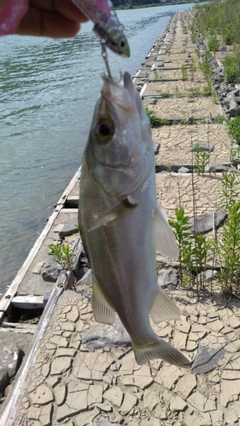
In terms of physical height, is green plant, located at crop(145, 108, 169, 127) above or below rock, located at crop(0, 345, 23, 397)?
above

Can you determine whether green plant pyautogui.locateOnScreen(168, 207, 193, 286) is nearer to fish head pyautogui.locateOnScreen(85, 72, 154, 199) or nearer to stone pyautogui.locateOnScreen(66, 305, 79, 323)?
stone pyautogui.locateOnScreen(66, 305, 79, 323)

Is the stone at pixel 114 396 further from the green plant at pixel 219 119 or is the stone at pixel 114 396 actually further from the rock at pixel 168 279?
the green plant at pixel 219 119

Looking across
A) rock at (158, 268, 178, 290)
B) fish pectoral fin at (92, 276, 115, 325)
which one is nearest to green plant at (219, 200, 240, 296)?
rock at (158, 268, 178, 290)

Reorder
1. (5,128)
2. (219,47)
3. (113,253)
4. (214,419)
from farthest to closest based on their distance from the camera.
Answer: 1. (219,47)
2. (5,128)
3. (214,419)
4. (113,253)

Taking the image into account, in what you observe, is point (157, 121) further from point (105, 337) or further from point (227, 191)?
point (105, 337)

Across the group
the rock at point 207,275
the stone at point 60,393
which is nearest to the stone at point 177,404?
the stone at point 60,393

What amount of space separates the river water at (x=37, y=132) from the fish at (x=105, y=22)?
0.37 m

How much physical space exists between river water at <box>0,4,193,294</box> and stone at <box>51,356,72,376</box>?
248 cm

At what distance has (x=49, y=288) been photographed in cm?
526

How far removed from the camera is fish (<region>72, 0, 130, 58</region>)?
1.54 metres

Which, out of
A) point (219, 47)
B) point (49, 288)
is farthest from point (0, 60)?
point (49, 288)

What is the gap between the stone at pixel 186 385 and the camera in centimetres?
359

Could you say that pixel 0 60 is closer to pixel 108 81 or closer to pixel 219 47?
pixel 219 47

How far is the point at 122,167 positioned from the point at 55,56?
1002 inches
